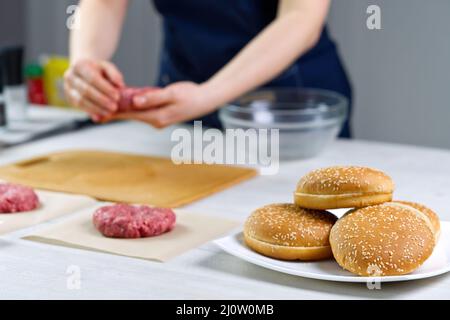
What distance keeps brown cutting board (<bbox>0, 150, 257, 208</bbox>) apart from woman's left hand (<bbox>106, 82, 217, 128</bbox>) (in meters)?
0.09

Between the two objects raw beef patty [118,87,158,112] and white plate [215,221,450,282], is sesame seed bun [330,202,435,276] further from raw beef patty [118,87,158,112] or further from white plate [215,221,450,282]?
raw beef patty [118,87,158,112]

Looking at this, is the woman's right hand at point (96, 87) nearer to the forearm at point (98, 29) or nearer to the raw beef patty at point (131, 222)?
the forearm at point (98, 29)

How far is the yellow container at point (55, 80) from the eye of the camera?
7.72 ft

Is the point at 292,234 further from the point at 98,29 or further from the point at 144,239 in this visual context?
the point at 98,29

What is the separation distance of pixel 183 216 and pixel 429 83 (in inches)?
69.4

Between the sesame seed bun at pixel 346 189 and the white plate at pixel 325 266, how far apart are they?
0.08m

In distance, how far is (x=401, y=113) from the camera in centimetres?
284

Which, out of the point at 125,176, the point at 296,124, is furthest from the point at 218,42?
the point at 125,176

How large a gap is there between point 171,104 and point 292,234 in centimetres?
66

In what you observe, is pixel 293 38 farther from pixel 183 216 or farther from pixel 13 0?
pixel 13 0

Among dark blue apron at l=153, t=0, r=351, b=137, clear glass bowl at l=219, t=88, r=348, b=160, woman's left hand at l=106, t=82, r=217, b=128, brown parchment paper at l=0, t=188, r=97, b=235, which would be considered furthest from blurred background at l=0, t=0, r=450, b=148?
brown parchment paper at l=0, t=188, r=97, b=235

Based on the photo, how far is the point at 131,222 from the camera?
1093 millimetres

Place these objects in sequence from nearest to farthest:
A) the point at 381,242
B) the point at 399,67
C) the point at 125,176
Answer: the point at 381,242 → the point at 125,176 → the point at 399,67
